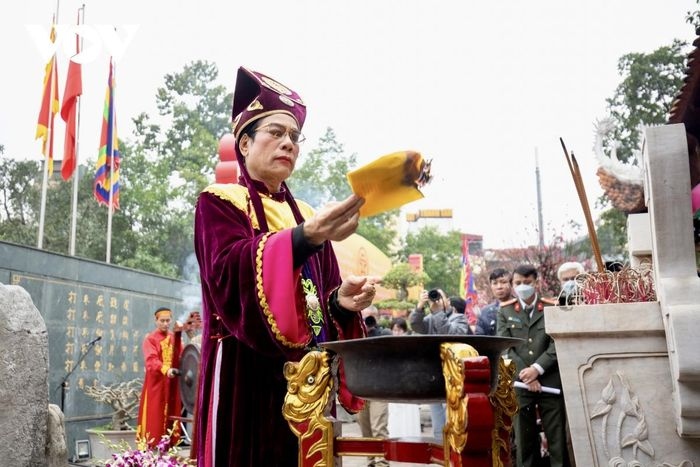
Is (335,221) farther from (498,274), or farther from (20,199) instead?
(20,199)

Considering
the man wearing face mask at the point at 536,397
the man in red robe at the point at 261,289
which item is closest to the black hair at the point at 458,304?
the man wearing face mask at the point at 536,397

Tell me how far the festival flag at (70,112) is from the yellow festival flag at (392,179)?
1225 cm

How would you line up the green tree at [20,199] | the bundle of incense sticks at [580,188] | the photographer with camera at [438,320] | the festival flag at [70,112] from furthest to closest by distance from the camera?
the green tree at [20,199], the festival flag at [70,112], the photographer with camera at [438,320], the bundle of incense sticks at [580,188]

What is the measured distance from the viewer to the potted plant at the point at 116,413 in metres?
9.38

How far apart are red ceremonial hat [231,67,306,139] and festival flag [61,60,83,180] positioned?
36.9 ft

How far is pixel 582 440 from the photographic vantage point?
348cm

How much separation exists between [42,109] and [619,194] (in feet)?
35.8

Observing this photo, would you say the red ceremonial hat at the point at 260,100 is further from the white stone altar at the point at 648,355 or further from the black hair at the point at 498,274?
the black hair at the point at 498,274

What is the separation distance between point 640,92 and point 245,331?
48.4ft

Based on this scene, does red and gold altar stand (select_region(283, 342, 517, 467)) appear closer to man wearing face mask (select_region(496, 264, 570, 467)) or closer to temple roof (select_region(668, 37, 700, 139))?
temple roof (select_region(668, 37, 700, 139))

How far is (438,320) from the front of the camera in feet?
23.6

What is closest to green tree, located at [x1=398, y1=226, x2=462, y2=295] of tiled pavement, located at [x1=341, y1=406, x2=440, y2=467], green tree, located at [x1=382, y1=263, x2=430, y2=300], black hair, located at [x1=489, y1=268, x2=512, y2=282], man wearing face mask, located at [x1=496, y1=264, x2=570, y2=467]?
green tree, located at [x1=382, y1=263, x2=430, y2=300]

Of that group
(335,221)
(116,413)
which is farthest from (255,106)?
(116,413)

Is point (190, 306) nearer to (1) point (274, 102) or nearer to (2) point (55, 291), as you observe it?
(2) point (55, 291)
